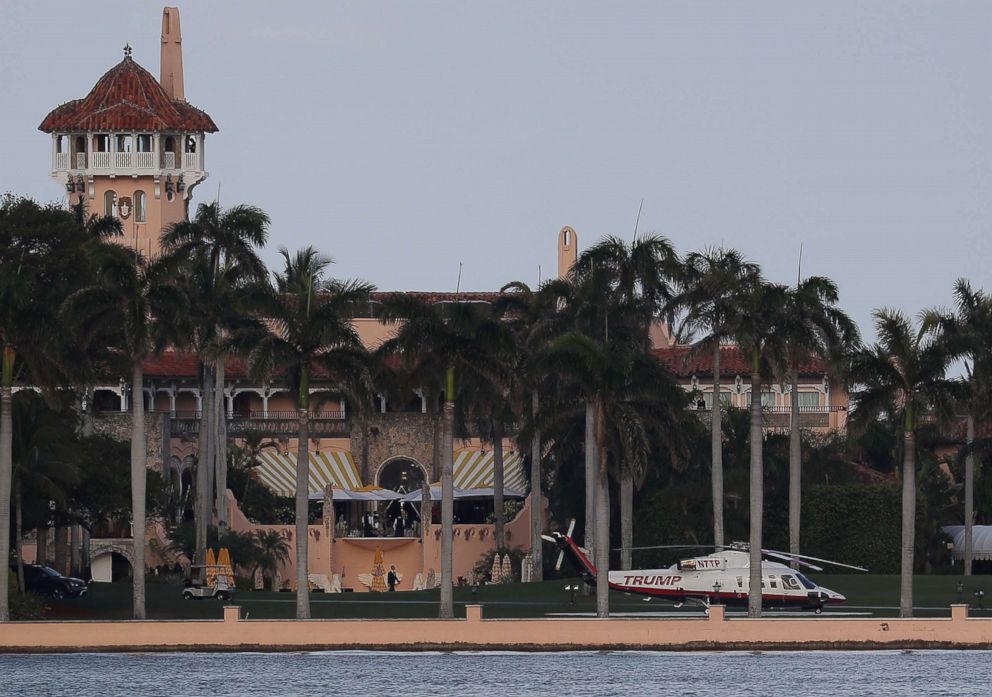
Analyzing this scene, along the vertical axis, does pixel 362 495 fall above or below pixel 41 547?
above

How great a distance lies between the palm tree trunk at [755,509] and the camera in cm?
8462

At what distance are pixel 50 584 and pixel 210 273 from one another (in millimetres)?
13210

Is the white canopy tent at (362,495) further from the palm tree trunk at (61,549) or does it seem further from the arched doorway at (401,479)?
the palm tree trunk at (61,549)

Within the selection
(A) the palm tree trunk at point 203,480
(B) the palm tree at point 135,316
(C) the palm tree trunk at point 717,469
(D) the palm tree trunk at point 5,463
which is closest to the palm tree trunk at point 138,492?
(B) the palm tree at point 135,316

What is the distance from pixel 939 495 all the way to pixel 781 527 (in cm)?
1013

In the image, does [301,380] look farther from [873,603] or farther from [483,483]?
[483,483]

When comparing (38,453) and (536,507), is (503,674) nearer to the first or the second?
(38,453)

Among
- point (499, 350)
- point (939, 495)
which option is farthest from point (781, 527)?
point (499, 350)

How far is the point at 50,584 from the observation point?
9156 centimetres

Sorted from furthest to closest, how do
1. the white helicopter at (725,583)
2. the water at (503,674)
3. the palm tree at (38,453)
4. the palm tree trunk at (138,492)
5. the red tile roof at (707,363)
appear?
1. the red tile roof at (707,363)
2. the white helicopter at (725,583)
3. the palm tree at (38,453)
4. the palm tree trunk at (138,492)
5. the water at (503,674)

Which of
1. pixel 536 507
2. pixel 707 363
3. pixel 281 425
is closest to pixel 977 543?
pixel 536 507

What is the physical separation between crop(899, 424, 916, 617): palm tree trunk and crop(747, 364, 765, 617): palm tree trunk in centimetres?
472

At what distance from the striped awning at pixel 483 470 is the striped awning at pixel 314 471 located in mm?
4729

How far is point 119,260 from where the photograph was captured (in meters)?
83.6
